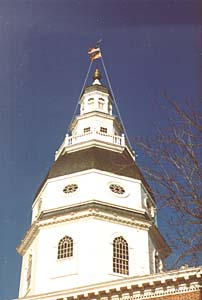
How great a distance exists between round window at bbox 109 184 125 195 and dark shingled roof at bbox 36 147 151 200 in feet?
2.68

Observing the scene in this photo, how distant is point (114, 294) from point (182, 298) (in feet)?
8.14

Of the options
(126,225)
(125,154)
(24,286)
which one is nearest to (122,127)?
(125,154)

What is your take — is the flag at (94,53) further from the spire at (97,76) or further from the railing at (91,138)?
the railing at (91,138)

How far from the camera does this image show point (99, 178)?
101 ft

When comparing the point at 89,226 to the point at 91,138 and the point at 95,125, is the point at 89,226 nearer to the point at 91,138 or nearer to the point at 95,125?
the point at 91,138

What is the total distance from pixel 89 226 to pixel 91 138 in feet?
26.7

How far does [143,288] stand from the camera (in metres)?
20.9

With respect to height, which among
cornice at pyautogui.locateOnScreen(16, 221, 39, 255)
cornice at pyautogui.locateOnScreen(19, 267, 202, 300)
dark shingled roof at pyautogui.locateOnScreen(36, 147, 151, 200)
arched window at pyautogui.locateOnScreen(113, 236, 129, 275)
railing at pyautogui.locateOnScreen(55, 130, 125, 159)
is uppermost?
railing at pyautogui.locateOnScreen(55, 130, 125, 159)

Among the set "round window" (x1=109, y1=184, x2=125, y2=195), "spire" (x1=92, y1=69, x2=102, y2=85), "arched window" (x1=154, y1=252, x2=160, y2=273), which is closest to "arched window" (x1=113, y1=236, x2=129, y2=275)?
"arched window" (x1=154, y1=252, x2=160, y2=273)

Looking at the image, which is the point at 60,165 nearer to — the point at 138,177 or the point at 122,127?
the point at 138,177

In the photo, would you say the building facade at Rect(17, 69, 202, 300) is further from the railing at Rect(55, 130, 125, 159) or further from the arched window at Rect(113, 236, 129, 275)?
the railing at Rect(55, 130, 125, 159)

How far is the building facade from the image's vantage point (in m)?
27.3

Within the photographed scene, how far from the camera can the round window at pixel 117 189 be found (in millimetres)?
30703

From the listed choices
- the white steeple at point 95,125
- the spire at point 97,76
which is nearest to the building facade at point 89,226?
the white steeple at point 95,125
